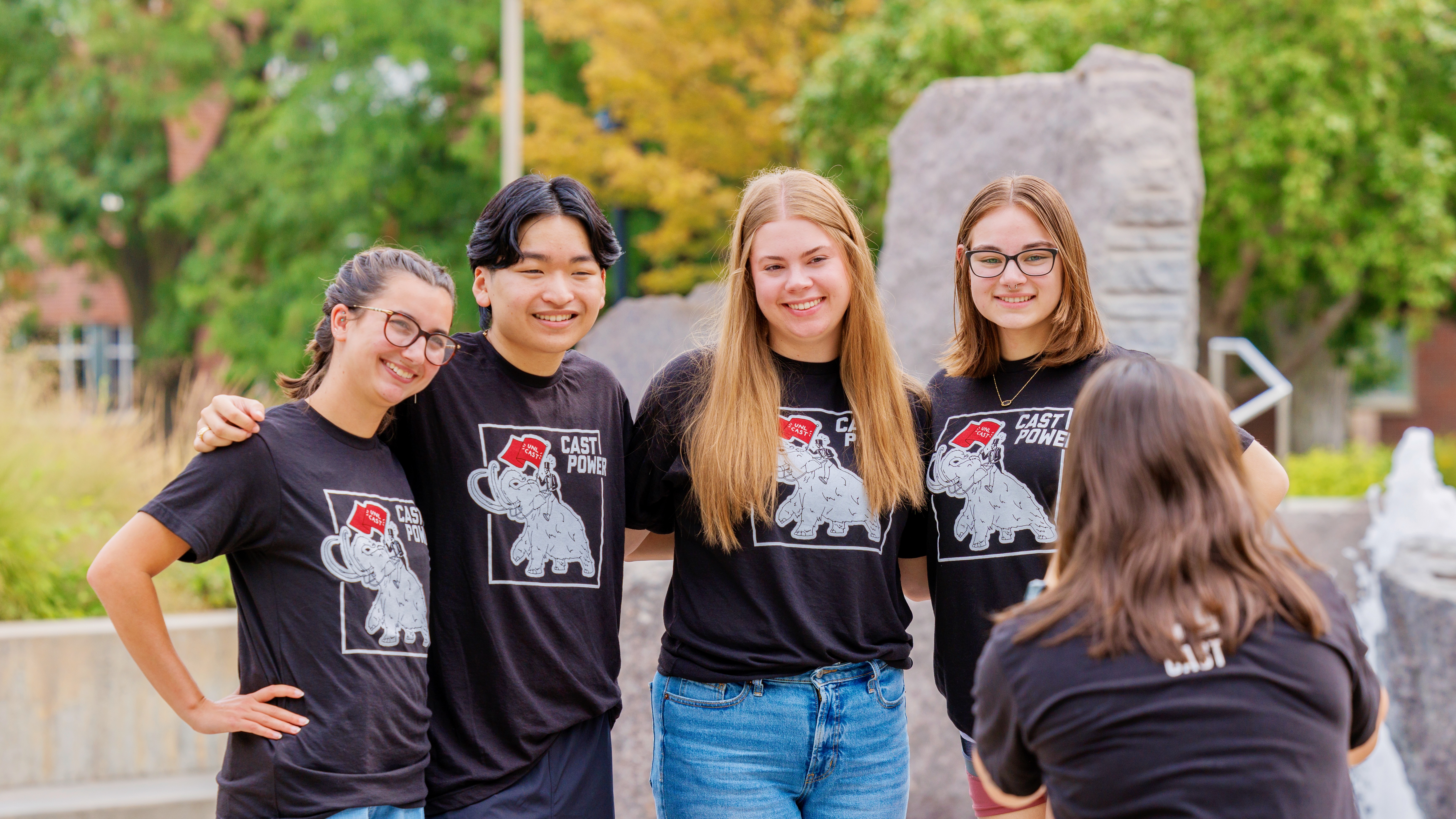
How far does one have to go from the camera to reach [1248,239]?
13469 millimetres

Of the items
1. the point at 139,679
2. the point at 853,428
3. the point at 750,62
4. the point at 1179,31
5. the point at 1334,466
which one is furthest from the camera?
the point at 750,62

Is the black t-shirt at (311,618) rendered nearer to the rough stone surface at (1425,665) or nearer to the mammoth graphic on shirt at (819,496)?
the mammoth graphic on shirt at (819,496)

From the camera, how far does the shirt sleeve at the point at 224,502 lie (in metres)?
1.99

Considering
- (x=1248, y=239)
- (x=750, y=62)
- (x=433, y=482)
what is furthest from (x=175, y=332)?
(x=433, y=482)

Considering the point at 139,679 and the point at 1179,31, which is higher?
the point at 1179,31

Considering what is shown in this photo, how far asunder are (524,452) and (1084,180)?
153 inches

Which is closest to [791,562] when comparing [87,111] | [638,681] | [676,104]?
[638,681]

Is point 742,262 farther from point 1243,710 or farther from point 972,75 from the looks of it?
point 972,75

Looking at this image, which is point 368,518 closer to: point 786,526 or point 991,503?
point 786,526

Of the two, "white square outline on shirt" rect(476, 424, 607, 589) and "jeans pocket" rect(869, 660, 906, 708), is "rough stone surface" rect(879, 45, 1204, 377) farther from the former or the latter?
"white square outline on shirt" rect(476, 424, 607, 589)

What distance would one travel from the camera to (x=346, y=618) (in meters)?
2.05

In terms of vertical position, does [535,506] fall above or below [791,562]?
above

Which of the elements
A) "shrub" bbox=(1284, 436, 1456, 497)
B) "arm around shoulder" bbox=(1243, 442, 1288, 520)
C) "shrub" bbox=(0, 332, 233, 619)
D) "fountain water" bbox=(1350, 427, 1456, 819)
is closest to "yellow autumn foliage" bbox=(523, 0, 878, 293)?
"shrub" bbox=(1284, 436, 1456, 497)

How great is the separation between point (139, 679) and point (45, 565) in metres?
0.88
